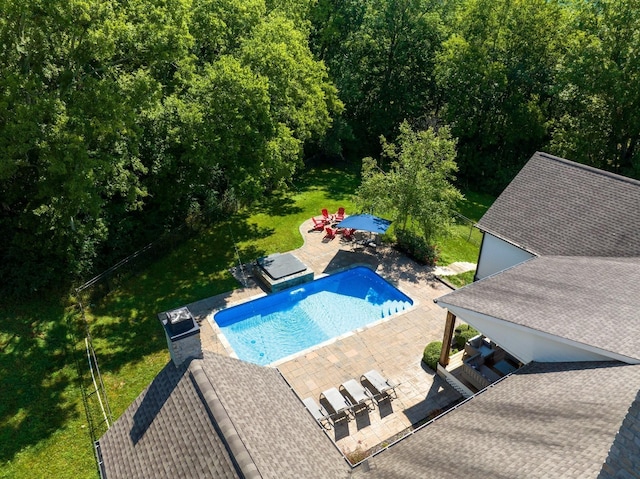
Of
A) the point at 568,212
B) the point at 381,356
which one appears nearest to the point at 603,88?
the point at 568,212

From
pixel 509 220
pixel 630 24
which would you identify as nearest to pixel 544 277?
pixel 509 220

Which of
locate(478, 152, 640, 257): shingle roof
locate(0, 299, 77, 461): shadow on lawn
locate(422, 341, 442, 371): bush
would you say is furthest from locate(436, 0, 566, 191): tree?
locate(0, 299, 77, 461): shadow on lawn

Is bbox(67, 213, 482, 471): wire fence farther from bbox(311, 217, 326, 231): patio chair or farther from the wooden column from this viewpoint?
bbox(311, 217, 326, 231): patio chair

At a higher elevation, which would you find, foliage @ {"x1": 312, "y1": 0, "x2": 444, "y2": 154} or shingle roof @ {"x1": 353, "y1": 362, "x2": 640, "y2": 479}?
foliage @ {"x1": 312, "y1": 0, "x2": 444, "y2": 154}

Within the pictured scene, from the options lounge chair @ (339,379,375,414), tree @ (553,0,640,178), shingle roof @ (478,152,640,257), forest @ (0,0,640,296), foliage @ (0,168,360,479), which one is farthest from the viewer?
tree @ (553,0,640,178)

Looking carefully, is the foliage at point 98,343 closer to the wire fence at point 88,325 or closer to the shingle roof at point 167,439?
the wire fence at point 88,325

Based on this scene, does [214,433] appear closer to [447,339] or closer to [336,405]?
[336,405]

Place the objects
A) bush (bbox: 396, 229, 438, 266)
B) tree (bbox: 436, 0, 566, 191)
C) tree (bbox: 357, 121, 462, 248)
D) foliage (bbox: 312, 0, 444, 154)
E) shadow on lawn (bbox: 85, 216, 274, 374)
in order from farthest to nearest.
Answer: foliage (bbox: 312, 0, 444, 154) → tree (bbox: 436, 0, 566, 191) → bush (bbox: 396, 229, 438, 266) → tree (bbox: 357, 121, 462, 248) → shadow on lawn (bbox: 85, 216, 274, 374)
